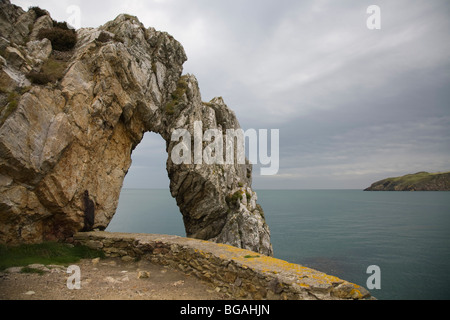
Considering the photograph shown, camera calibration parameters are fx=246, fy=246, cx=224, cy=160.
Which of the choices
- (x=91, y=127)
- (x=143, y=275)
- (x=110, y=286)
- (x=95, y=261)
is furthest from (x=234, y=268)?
(x=91, y=127)

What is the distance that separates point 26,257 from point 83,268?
8.21ft

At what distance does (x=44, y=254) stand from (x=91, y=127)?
22.2 feet

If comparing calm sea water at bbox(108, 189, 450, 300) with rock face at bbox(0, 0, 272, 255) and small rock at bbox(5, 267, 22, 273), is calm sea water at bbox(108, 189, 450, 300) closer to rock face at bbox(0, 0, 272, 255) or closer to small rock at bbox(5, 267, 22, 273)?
rock face at bbox(0, 0, 272, 255)

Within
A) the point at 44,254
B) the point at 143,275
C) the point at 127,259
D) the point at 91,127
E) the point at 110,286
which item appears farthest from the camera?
the point at 91,127

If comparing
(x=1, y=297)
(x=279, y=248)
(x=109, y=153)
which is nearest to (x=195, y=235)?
(x=109, y=153)

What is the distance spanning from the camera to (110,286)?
7.77 m

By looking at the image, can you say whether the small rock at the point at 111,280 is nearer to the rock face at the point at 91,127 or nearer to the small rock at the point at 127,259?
the small rock at the point at 127,259

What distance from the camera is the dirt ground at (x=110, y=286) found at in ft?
22.5

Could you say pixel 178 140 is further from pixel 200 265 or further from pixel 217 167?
pixel 200 265

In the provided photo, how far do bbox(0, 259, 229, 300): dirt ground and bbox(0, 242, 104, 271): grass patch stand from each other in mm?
920

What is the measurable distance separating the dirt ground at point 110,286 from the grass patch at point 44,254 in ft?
3.02

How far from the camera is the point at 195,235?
22625 millimetres

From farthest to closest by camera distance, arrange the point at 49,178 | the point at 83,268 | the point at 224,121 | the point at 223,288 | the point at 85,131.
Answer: the point at 224,121, the point at 85,131, the point at 49,178, the point at 83,268, the point at 223,288

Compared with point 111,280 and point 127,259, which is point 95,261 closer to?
point 127,259
